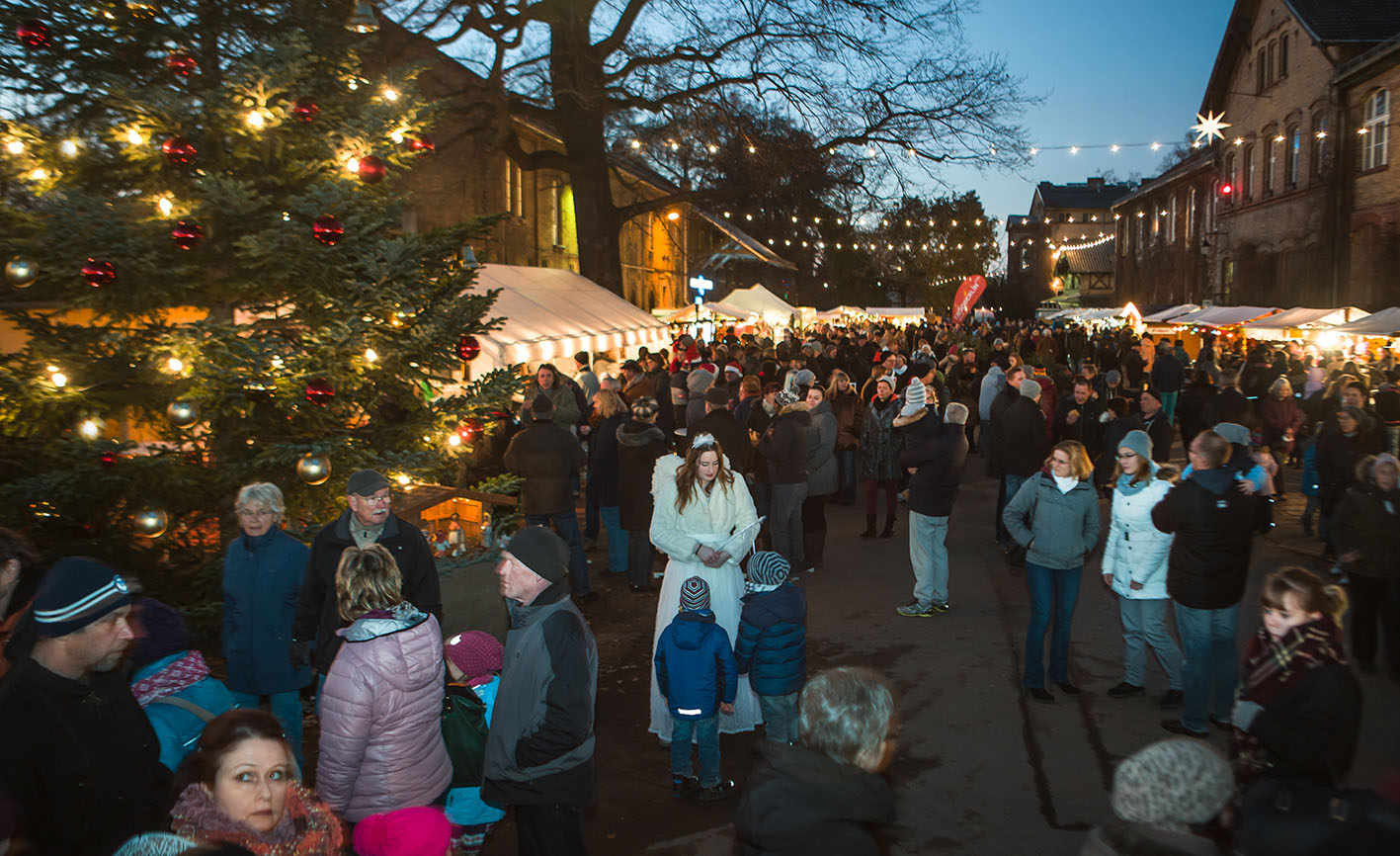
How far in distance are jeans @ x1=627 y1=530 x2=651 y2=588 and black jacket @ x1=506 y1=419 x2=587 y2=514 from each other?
836 mm

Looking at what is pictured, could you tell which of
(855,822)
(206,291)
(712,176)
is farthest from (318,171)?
(712,176)

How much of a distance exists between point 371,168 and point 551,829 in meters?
4.69

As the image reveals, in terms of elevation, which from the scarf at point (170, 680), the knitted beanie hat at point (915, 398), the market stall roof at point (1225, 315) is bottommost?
the scarf at point (170, 680)

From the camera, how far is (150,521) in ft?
18.8

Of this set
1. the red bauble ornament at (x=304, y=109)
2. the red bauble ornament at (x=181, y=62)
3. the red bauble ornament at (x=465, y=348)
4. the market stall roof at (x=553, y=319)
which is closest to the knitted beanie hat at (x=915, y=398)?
the red bauble ornament at (x=465, y=348)

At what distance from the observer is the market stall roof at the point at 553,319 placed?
12.7 metres

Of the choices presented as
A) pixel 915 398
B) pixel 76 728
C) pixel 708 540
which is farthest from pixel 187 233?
pixel 915 398

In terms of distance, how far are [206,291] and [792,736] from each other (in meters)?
4.76

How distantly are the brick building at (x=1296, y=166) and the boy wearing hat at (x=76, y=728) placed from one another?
1135 inches

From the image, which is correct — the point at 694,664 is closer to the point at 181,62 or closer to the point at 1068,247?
the point at 181,62

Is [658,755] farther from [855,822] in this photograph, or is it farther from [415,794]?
[855,822]

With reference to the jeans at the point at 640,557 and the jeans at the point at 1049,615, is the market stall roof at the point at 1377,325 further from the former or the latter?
the jeans at the point at 640,557

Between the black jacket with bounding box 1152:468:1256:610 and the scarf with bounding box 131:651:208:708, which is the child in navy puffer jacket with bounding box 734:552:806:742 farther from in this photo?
the scarf with bounding box 131:651:208:708

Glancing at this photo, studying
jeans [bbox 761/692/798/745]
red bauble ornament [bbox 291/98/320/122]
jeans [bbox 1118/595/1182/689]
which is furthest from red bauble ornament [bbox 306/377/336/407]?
jeans [bbox 1118/595/1182/689]
